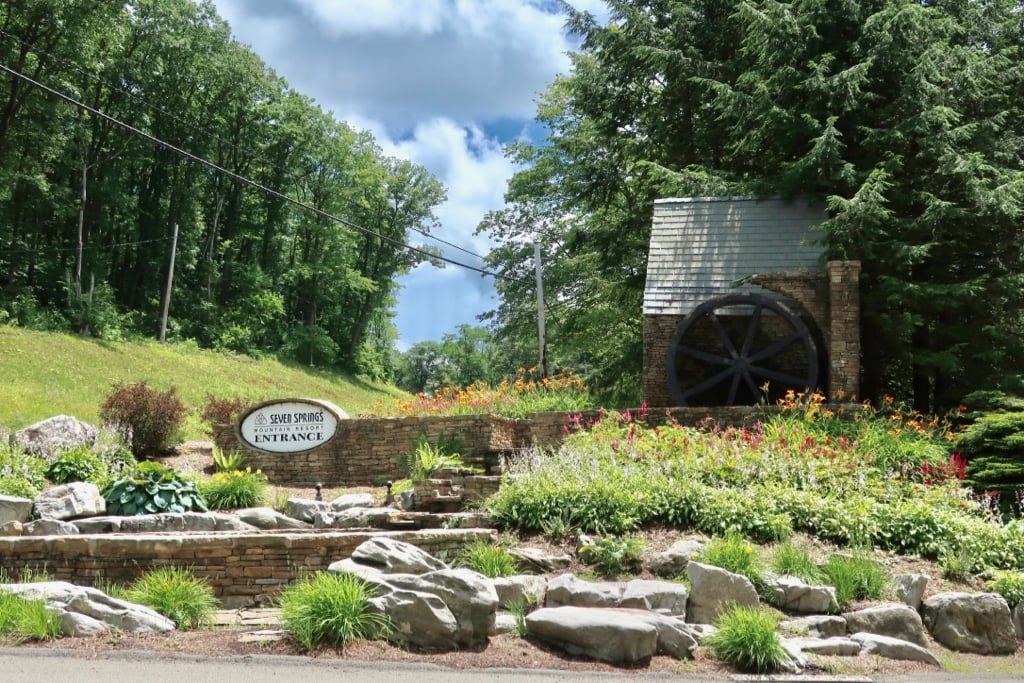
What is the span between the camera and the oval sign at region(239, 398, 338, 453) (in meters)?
13.8

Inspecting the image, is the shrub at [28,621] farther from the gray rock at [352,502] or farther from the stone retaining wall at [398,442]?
the stone retaining wall at [398,442]

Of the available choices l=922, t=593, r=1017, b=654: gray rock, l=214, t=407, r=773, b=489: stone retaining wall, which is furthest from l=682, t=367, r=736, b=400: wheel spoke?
l=922, t=593, r=1017, b=654: gray rock

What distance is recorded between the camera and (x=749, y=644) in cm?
572

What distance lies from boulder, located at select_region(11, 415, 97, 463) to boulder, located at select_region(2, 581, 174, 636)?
21.2ft

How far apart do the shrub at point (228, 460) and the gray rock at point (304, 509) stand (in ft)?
11.3

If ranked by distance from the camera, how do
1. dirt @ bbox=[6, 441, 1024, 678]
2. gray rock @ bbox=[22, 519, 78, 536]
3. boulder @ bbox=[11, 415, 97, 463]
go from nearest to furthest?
dirt @ bbox=[6, 441, 1024, 678], gray rock @ bbox=[22, 519, 78, 536], boulder @ bbox=[11, 415, 97, 463]

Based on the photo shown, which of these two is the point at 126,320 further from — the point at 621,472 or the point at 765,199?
the point at 621,472

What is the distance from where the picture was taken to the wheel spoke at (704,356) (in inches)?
569

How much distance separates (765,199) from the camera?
620 inches

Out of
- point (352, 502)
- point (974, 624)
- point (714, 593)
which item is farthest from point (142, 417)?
point (974, 624)

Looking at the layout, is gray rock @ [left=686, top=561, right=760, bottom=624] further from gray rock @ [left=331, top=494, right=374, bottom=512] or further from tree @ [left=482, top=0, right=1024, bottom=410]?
tree @ [left=482, top=0, right=1024, bottom=410]

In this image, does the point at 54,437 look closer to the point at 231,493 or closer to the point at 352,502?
the point at 231,493

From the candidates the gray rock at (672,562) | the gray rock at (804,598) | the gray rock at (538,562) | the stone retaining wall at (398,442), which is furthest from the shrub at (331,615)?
the stone retaining wall at (398,442)

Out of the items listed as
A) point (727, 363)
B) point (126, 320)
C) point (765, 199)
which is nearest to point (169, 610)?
point (727, 363)
